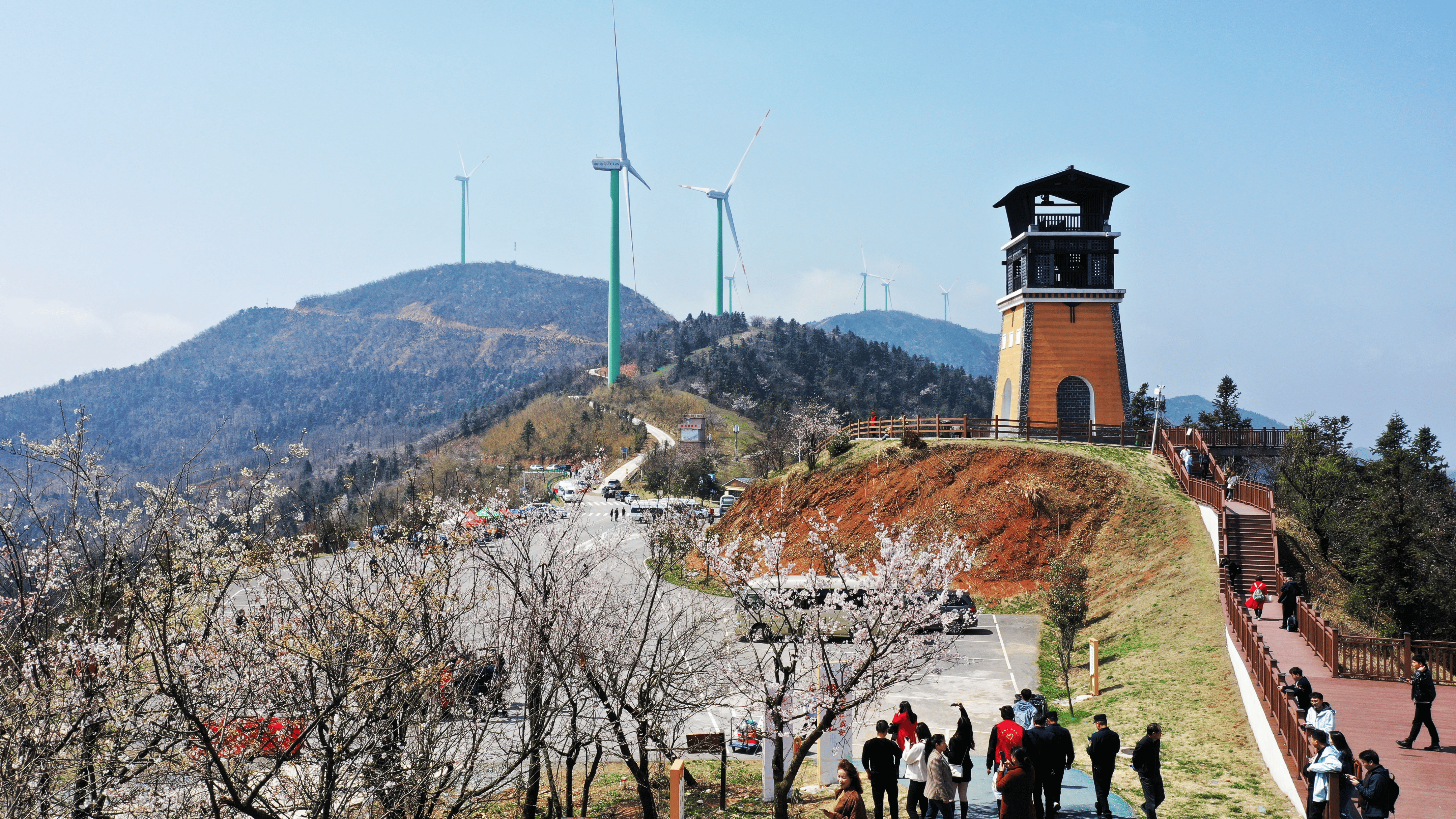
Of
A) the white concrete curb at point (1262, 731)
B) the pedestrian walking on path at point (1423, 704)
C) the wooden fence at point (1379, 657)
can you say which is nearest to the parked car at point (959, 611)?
the white concrete curb at point (1262, 731)

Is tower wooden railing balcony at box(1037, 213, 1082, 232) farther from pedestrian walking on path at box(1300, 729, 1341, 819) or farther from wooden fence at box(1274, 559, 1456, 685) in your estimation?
pedestrian walking on path at box(1300, 729, 1341, 819)

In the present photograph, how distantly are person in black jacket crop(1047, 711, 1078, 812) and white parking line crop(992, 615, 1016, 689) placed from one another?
35.1 ft

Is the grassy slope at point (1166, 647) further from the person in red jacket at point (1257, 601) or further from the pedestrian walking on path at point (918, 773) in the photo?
the pedestrian walking on path at point (918, 773)

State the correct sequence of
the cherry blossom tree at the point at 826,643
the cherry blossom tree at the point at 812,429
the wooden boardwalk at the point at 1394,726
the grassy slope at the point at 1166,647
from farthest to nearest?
the cherry blossom tree at the point at 812,429, the grassy slope at the point at 1166,647, the cherry blossom tree at the point at 826,643, the wooden boardwalk at the point at 1394,726

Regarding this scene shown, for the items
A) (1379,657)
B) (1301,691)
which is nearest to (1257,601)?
(1379,657)

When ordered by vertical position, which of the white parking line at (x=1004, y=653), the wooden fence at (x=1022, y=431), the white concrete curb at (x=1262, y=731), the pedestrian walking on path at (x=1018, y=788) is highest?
the wooden fence at (x=1022, y=431)

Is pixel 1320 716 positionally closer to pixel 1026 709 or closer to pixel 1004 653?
pixel 1026 709

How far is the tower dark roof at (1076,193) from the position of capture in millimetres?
41844

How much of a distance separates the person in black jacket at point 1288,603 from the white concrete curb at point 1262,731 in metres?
1.25

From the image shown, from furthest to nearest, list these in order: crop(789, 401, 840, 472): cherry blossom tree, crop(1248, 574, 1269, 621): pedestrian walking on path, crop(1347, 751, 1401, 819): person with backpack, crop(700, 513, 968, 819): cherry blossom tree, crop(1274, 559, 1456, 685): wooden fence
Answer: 1. crop(789, 401, 840, 472): cherry blossom tree
2. crop(1248, 574, 1269, 621): pedestrian walking on path
3. crop(1274, 559, 1456, 685): wooden fence
4. crop(700, 513, 968, 819): cherry blossom tree
5. crop(1347, 751, 1401, 819): person with backpack

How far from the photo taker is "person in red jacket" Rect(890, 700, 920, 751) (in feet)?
41.1

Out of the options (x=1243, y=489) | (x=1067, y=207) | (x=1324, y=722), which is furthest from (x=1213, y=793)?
(x=1067, y=207)

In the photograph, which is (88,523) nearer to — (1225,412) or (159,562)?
(159,562)

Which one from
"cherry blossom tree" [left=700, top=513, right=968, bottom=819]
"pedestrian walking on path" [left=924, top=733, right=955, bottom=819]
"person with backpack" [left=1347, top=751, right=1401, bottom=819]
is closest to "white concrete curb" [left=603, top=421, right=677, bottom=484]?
"cherry blossom tree" [left=700, top=513, right=968, bottom=819]
